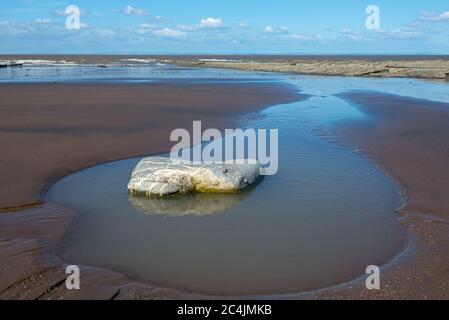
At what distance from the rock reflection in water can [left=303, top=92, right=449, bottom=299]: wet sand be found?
320 centimetres

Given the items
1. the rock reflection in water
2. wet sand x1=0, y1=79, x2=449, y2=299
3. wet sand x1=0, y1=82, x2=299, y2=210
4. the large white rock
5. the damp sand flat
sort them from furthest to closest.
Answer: wet sand x1=0, y1=82, x2=299, y2=210
the large white rock
the rock reflection in water
the damp sand flat
wet sand x1=0, y1=79, x2=449, y2=299

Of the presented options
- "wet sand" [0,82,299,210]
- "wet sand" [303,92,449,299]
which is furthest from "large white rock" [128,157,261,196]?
"wet sand" [303,92,449,299]

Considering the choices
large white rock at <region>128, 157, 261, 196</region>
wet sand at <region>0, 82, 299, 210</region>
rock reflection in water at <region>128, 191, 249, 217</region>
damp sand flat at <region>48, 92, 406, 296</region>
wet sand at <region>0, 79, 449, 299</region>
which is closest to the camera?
wet sand at <region>0, 79, 449, 299</region>

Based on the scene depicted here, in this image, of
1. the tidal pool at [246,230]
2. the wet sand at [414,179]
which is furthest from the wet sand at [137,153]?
the tidal pool at [246,230]

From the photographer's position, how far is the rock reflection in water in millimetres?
8586

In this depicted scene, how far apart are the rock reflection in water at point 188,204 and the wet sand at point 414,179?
10.5 ft

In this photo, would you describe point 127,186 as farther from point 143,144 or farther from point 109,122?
point 109,122

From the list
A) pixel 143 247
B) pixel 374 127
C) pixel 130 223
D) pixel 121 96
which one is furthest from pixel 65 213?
pixel 121 96

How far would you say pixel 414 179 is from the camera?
10.7m

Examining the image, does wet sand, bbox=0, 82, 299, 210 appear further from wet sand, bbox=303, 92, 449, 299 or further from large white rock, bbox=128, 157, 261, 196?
wet sand, bbox=303, 92, 449, 299

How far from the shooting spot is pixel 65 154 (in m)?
12.6

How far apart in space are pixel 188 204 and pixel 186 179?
79cm

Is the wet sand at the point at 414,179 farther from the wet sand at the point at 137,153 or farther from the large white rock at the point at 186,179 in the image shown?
the large white rock at the point at 186,179

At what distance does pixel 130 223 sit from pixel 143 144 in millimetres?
6510
